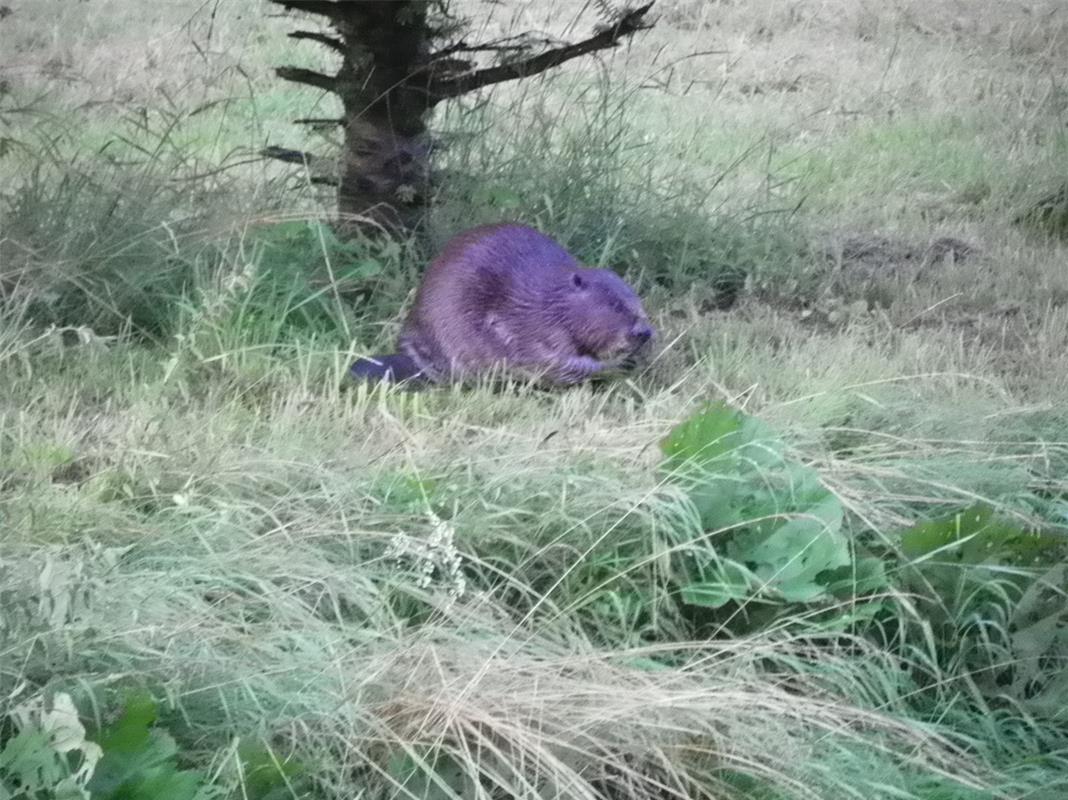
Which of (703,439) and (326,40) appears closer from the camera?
(703,439)

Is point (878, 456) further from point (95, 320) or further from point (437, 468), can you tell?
point (95, 320)

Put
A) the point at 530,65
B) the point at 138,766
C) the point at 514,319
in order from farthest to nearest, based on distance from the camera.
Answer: the point at 530,65 → the point at 514,319 → the point at 138,766

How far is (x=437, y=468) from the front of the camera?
8.23 ft

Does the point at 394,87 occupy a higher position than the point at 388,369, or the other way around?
the point at 394,87

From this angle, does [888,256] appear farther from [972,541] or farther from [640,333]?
[972,541]

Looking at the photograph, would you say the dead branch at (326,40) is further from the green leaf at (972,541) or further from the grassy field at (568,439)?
the green leaf at (972,541)

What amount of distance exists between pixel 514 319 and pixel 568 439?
0.52 metres

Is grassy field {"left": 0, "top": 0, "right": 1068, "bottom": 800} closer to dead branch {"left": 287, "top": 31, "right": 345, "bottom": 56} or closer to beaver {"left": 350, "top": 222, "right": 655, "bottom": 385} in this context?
beaver {"left": 350, "top": 222, "right": 655, "bottom": 385}

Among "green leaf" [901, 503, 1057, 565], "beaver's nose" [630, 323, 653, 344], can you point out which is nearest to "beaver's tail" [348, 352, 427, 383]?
"beaver's nose" [630, 323, 653, 344]

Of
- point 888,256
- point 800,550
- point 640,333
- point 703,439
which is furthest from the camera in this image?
point 888,256

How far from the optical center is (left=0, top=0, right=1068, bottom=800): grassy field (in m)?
1.87

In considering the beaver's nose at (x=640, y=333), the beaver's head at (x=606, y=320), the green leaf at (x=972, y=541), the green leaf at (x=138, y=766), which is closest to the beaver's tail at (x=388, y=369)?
the beaver's head at (x=606, y=320)

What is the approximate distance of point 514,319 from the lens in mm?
3102

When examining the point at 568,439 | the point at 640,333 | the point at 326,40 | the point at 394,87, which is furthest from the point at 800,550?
the point at 326,40
